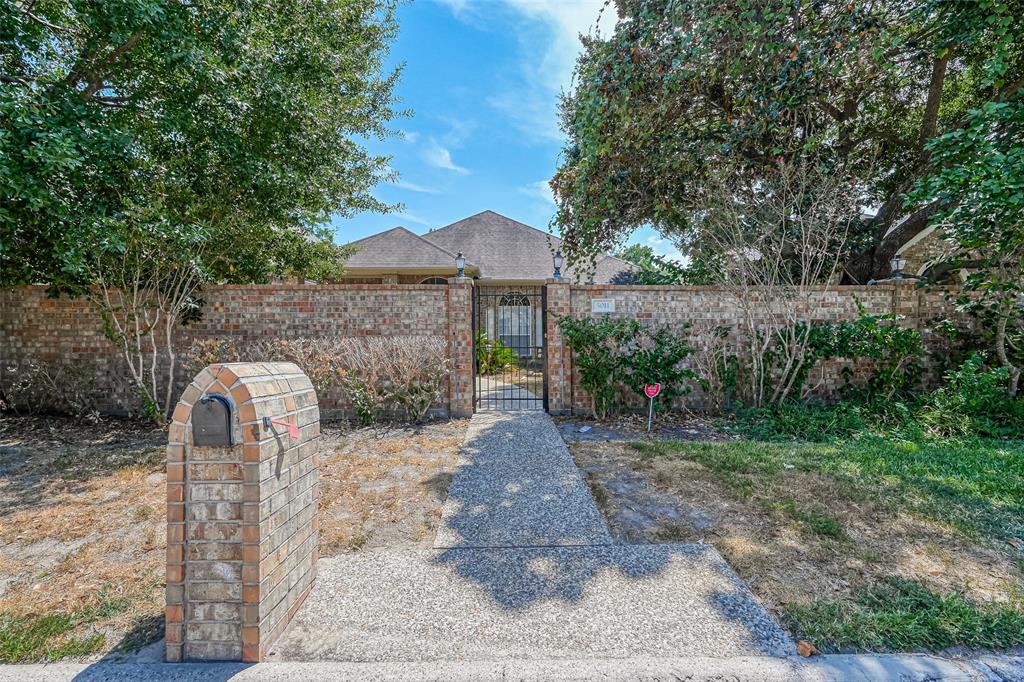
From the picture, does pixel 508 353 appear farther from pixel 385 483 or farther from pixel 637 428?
pixel 385 483

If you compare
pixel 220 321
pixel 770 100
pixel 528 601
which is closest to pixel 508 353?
pixel 220 321

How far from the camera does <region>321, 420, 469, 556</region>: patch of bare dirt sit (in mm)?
3076

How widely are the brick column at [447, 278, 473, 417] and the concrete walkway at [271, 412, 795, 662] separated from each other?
3342 mm

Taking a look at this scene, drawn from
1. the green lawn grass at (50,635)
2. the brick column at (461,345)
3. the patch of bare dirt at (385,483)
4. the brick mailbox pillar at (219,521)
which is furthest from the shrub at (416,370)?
the brick mailbox pillar at (219,521)

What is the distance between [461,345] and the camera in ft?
21.9

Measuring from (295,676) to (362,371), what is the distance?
4723mm

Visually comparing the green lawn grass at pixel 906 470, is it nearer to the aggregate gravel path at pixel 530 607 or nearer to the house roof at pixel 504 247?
the aggregate gravel path at pixel 530 607

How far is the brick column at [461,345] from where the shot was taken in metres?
6.64

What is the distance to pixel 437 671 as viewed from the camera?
5.89 ft

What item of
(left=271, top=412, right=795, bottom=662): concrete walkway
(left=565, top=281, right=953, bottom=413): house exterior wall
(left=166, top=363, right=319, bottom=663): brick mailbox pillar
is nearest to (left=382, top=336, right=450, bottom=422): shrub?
(left=565, top=281, right=953, bottom=413): house exterior wall

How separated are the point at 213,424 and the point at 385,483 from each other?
244cm

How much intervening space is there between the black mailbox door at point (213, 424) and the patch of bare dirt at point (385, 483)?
4.52 feet

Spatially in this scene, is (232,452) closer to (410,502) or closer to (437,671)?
(437,671)

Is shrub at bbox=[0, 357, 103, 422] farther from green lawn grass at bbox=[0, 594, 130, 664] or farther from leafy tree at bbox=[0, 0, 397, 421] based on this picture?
green lawn grass at bbox=[0, 594, 130, 664]
